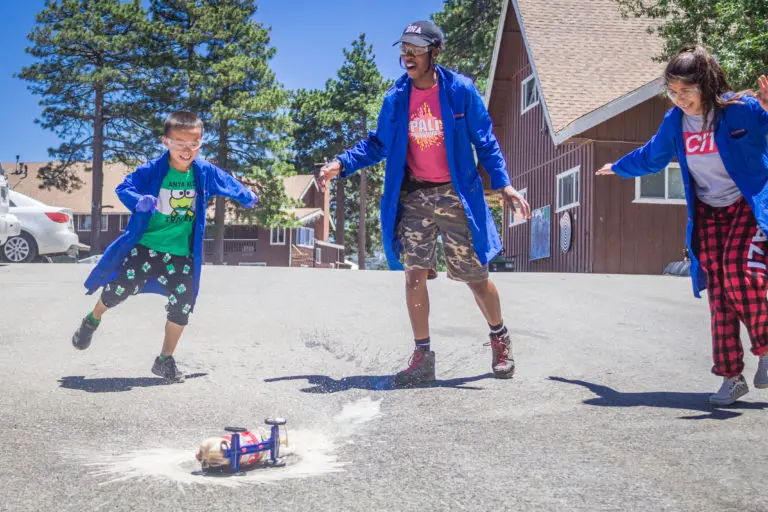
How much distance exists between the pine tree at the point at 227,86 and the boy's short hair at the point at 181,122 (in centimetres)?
2909

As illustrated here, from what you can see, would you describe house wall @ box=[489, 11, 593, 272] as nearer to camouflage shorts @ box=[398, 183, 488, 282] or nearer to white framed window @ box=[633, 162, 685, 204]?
white framed window @ box=[633, 162, 685, 204]

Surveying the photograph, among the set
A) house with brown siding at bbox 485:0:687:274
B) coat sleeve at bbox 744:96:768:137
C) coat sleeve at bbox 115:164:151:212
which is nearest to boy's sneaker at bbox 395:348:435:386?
coat sleeve at bbox 115:164:151:212

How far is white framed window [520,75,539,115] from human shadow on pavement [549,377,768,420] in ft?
58.3

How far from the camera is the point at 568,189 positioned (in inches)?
786

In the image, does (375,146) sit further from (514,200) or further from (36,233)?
(36,233)

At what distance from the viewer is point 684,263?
56.2 feet

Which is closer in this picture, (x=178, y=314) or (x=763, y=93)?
(x=763, y=93)

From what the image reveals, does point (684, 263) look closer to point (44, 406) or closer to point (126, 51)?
point (44, 406)

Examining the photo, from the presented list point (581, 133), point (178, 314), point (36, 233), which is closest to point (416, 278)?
point (178, 314)

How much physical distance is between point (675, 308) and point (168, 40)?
30327 millimetres

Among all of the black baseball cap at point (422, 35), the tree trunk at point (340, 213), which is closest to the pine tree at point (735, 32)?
the black baseball cap at point (422, 35)

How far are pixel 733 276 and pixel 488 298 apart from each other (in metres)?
1.35

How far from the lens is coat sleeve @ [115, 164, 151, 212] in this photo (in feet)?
16.2

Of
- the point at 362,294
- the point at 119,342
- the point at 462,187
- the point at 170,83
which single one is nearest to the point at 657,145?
the point at 462,187
